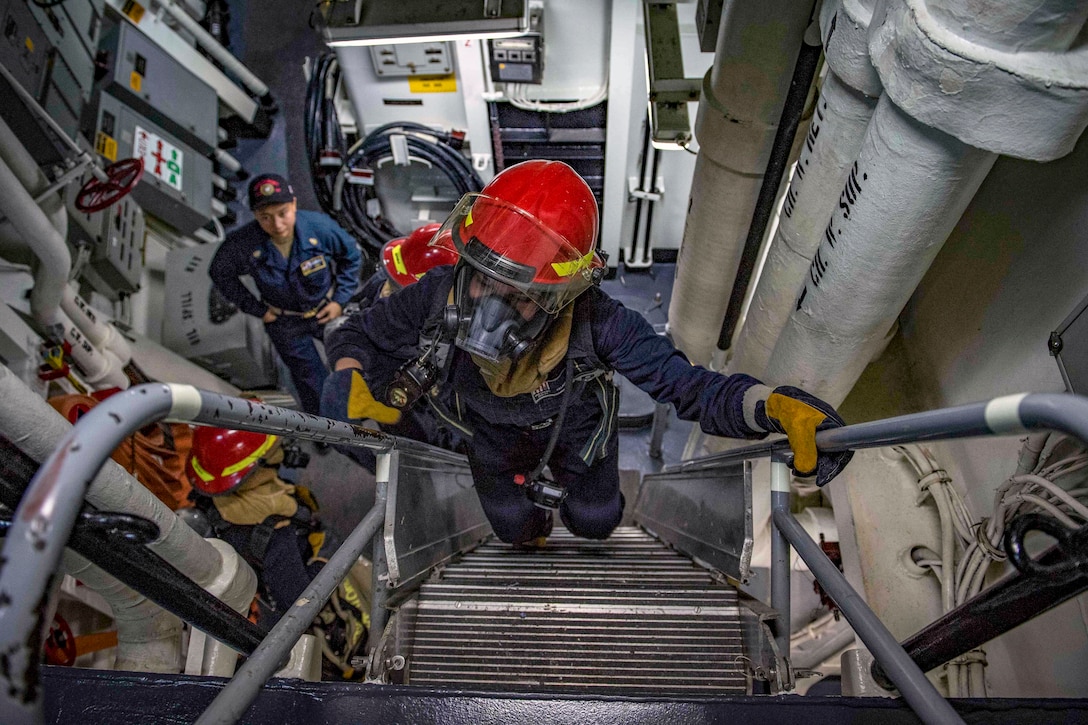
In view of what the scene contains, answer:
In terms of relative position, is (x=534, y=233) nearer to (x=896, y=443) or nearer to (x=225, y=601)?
(x=896, y=443)

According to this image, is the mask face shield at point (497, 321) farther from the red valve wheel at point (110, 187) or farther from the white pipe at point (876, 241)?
the red valve wheel at point (110, 187)

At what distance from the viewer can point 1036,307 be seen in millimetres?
2543

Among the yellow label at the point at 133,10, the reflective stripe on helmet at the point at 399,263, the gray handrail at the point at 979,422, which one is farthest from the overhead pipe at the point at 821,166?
the yellow label at the point at 133,10

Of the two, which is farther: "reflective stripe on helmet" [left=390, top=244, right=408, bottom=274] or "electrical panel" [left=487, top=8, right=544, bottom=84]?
"electrical panel" [left=487, top=8, right=544, bottom=84]

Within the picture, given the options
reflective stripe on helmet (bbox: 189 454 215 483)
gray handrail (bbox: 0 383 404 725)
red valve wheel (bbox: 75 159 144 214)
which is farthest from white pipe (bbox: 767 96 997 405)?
red valve wheel (bbox: 75 159 144 214)

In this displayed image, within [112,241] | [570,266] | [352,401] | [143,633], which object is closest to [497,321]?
[570,266]

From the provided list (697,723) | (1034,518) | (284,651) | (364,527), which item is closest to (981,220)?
(1034,518)

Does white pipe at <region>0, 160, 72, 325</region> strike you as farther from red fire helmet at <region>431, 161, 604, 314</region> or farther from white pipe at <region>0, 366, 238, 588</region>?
red fire helmet at <region>431, 161, 604, 314</region>

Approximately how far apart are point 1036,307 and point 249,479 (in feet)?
11.9

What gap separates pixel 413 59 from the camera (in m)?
6.30

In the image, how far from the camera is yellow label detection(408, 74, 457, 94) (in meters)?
6.47

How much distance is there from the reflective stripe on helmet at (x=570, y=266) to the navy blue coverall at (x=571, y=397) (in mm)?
199

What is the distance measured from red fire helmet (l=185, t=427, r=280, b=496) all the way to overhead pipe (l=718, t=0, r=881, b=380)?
2.51 metres

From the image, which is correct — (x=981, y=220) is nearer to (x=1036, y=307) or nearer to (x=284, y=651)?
(x=1036, y=307)
